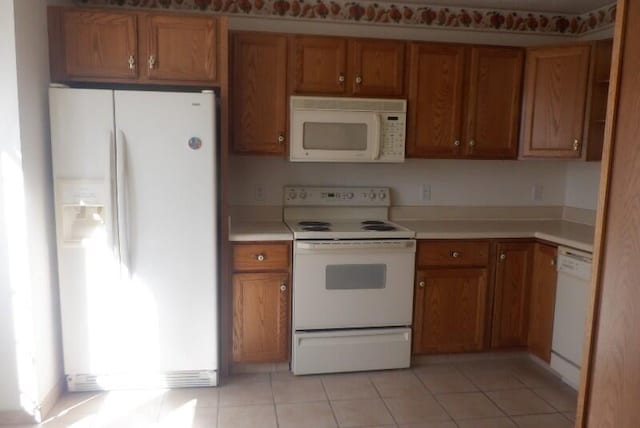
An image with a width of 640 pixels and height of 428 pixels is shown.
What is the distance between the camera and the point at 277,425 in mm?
2510

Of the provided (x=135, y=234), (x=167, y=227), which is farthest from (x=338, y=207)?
(x=135, y=234)

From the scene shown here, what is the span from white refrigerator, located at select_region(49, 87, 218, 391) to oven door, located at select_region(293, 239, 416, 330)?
55 cm

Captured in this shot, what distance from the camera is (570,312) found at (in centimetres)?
294

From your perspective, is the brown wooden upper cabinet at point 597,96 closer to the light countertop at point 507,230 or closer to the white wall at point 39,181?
the light countertop at point 507,230

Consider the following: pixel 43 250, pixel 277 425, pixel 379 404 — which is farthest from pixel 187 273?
pixel 379 404

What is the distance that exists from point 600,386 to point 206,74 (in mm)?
2411

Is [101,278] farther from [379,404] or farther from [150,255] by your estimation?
[379,404]

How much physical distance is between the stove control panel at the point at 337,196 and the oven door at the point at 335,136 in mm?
374

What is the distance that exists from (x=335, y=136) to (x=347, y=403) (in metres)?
1.63

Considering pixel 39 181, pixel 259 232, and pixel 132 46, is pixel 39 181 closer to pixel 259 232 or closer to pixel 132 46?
pixel 132 46

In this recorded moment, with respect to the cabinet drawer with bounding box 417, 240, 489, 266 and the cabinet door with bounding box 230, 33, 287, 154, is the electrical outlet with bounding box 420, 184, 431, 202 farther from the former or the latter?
the cabinet door with bounding box 230, 33, 287, 154

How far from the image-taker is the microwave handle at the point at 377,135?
3150mm

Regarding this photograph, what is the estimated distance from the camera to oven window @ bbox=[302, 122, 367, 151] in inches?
123

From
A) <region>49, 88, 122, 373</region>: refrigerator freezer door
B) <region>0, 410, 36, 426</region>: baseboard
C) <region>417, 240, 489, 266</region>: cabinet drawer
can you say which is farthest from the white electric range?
<region>0, 410, 36, 426</region>: baseboard
